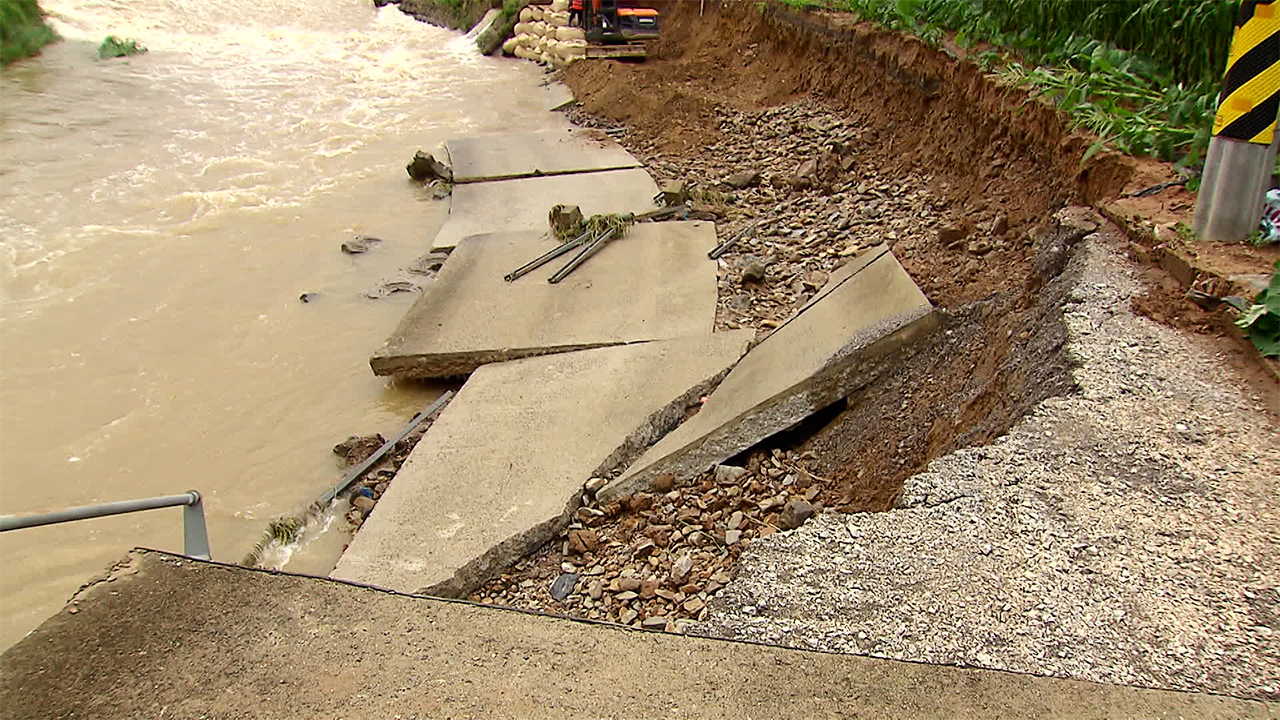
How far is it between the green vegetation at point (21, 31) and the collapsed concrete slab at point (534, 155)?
1315cm

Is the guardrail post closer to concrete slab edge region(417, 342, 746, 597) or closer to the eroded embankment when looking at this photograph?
concrete slab edge region(417, 342, 746, 597)

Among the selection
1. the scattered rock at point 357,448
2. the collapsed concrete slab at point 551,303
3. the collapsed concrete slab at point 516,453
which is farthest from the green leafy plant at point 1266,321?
the scattered rock at point 357,448

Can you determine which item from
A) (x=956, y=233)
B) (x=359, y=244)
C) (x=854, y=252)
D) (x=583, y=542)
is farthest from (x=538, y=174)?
(x=583, y=542)

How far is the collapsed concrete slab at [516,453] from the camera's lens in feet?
12.9

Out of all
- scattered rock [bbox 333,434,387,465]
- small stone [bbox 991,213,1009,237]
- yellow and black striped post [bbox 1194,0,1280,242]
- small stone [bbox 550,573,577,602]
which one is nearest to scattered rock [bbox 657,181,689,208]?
small stone [bbox 991,213,1009,237]

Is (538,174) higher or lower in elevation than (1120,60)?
lower

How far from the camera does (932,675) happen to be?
2.10m

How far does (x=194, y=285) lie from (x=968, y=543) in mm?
7859

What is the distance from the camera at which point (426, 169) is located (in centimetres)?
1095

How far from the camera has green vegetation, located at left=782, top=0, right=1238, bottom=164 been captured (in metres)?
4.74

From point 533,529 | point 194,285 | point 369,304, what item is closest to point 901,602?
point 533,529

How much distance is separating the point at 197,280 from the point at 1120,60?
8.13 m

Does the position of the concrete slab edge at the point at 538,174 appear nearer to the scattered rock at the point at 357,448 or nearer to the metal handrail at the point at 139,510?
the scattered rock at the point at 357,448

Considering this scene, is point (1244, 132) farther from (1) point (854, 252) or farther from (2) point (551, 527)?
(2) point (551, 527)
